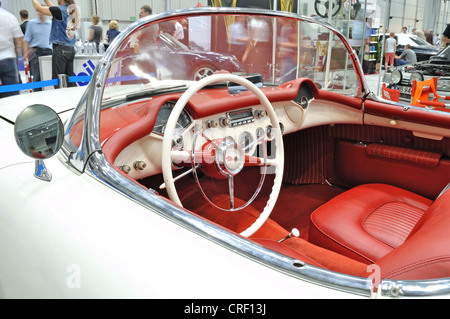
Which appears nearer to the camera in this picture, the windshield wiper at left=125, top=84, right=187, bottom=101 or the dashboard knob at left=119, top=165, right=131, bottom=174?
the dashboard knob at left=119, top=165, right=131, bottom=174

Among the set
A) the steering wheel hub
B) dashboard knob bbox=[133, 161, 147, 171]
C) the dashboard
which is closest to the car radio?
the dashboard

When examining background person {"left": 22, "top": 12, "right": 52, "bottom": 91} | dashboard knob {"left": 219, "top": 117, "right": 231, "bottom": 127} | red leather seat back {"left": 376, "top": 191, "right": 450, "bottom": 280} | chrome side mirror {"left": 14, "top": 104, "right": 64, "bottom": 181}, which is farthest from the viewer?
background person {"left": 22, "top": 12, "right": 52, "bottom": 91}

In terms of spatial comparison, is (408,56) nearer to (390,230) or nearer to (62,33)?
(62,33)

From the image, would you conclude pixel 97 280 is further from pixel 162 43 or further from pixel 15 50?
pixel 15 50

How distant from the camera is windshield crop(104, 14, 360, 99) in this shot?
1.87 meters

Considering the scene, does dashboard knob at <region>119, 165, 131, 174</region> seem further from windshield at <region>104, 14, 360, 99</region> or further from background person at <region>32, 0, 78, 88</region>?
background person at <region>32, 0, 78, 88</region>

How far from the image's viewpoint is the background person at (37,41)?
236 inches

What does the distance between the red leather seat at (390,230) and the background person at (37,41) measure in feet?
18.2

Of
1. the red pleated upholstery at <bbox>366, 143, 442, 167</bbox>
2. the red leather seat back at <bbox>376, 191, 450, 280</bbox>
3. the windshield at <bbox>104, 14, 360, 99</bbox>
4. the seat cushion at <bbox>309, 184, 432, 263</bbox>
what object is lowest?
the seat cushion at <bbox>309, 184, 432, 263</bbox>

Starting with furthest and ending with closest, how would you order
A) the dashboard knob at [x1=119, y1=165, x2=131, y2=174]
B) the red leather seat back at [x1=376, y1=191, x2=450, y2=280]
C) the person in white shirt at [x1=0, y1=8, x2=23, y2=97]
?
the person in white shirt at [x1=0, y1=8, x2=23, y2=97], the dashboard knob at [x1=119, y1=165, x2=131, y2=174], the red leather seat back at [x1=376, y1=191, x2=450, y2=280]

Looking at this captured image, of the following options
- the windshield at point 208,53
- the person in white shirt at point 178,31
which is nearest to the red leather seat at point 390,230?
the windshield at point 208,53

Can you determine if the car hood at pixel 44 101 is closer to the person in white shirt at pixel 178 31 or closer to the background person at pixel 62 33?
the person in white shirt at pixel 178 31

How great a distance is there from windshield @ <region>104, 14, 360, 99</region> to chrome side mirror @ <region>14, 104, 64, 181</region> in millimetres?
386
